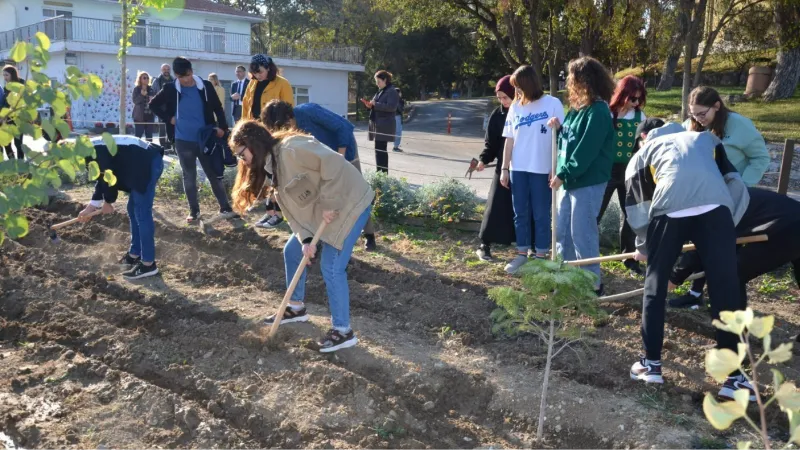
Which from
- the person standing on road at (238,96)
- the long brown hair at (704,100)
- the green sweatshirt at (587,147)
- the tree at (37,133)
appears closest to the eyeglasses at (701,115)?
the long brown hair at (704,100)

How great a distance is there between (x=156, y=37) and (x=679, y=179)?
29738 mm

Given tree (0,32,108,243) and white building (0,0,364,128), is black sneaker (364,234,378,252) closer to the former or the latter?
tree (0,32,108,243)

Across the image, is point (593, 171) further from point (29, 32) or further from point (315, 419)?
point (29, 32)

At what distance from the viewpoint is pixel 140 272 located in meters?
6.64

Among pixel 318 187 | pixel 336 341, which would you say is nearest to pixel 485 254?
pixel 336 341

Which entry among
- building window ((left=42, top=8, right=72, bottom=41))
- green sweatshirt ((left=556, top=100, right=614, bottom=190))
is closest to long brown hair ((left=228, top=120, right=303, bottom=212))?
green sweatshirt ((left=556, top=100, right=614, bottom=190))

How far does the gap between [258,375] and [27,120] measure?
244cm

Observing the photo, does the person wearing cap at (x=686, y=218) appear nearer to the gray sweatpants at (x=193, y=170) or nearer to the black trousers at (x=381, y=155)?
the gray sweatpants at (x=193, y=170)

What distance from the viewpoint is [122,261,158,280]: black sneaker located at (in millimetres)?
6625

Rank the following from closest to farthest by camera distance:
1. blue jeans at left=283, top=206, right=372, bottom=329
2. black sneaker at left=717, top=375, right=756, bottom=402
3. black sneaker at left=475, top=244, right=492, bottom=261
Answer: black sneaker at left=717, top=375, right=756, bottom=402
blue jeans at left=283, top=206, right=372, bottom=329
black sneaker at left=475, top=244, right=492, bottom=261

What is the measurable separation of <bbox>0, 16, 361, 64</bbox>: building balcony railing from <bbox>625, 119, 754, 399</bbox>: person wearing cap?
923 inches

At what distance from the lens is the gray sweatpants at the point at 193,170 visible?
8109mm

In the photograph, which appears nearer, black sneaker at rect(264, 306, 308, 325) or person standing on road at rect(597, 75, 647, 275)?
black sneaker at rect(264, 306, 308, 325)

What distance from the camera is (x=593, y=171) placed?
18.4 feet
